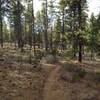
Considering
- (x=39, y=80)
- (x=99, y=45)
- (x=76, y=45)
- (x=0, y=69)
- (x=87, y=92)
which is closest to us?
(x=87, y=92)

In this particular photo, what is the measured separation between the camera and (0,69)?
1385cm

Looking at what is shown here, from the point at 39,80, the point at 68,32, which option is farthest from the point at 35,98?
the point at 68,32

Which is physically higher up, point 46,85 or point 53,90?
point 46,85

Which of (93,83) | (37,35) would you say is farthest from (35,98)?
(37,35)

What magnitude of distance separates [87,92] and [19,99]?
13.5ft

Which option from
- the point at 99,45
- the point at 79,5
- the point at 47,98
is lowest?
the point at 47,98

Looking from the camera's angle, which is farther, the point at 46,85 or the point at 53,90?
the point at 46,85

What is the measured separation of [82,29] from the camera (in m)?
24.7

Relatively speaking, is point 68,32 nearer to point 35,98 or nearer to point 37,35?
point 35,98

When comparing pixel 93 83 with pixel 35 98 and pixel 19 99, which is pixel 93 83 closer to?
pixel 35 98

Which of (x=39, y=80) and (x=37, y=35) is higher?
(x=37, y=35)

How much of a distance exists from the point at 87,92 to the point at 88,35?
43.5 feet

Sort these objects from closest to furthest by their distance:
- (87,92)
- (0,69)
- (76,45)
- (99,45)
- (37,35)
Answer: (87,92), (0,69), (99,45), (76,45), (37,35)

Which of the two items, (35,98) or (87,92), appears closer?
(35,98)
